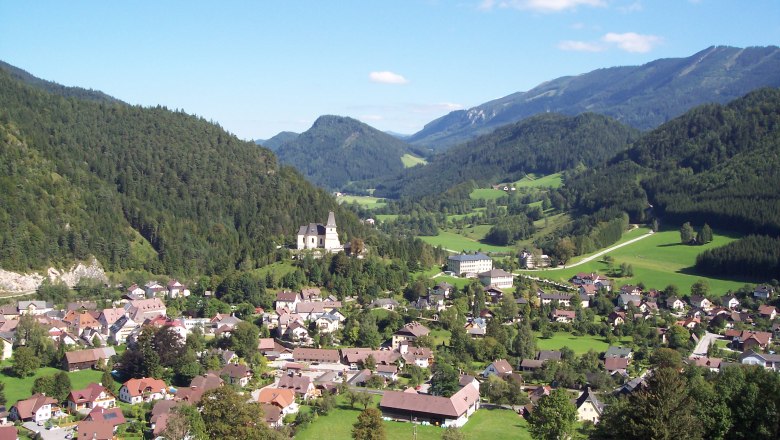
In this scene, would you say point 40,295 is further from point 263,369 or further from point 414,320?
point 414,320

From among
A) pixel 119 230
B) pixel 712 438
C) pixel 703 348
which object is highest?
pixel 119 230

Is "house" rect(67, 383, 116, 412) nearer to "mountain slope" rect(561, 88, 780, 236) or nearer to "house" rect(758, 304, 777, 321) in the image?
"house" rect(758, 304, 777, 321)

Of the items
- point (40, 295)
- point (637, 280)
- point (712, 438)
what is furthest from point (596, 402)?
point (40, 295)

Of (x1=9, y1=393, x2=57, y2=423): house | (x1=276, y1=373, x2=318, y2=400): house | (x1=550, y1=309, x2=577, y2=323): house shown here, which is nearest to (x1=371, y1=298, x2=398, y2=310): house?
(x1=550, y1=309, x2=577, y2=323): house

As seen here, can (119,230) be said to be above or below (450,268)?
above

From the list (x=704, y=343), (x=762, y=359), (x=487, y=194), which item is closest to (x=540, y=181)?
(x=487, y=194)

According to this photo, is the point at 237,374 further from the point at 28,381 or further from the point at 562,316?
the point at 562,316
